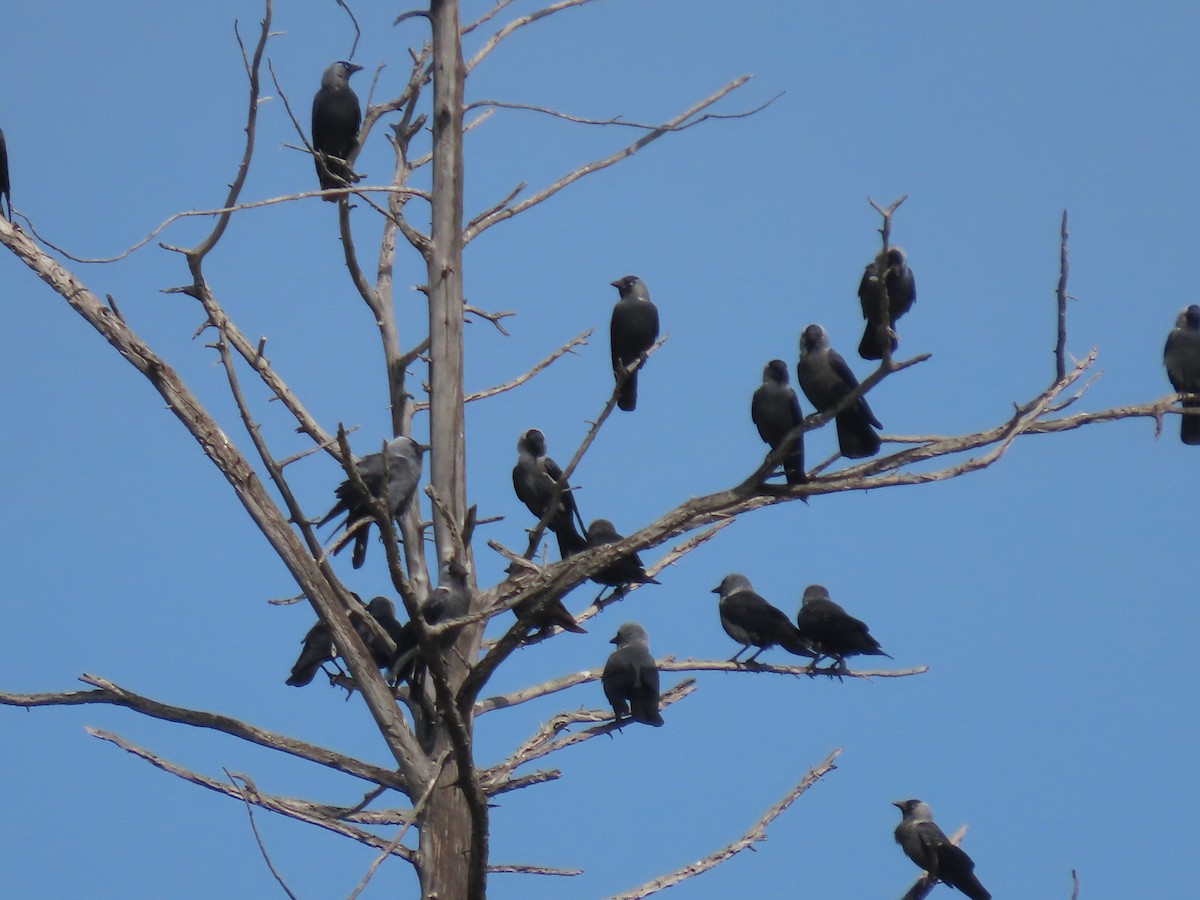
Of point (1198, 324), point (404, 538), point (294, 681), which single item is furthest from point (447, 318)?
point (1198, 324)

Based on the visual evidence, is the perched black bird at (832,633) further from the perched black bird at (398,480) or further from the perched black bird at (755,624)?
the perched black bird at (398,480)

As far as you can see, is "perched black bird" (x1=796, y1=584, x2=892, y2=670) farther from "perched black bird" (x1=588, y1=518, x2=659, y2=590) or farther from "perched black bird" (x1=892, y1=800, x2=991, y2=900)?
"perched black bird" (x1=588, y1=518, x2=659, y2=590)

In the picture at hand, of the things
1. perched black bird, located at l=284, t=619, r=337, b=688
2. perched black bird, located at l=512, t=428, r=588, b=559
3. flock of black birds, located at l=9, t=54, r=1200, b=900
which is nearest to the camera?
flock of black birds, located at l=9, t=54, r=1200, b=900

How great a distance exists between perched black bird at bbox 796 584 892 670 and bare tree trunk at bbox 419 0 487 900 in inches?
96.2

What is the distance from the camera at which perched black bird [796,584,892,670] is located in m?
7.54

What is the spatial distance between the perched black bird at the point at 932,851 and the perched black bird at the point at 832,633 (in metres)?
0.87

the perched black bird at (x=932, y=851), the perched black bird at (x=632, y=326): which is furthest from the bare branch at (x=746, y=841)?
the perched black bird at (x=632, y=326)

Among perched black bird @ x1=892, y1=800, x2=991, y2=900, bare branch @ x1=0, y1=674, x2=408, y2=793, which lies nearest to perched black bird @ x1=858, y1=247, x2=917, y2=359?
perched black bird @ x1=892, y1=800, x2=991, y2=900

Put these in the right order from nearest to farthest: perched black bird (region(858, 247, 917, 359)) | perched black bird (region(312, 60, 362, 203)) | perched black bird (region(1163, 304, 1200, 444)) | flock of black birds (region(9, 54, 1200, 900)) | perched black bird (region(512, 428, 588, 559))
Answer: flock of black birds (region(9, 54, 1200, 900)), perched black bird (region(858, 247, 917, 359)), perched black bird (region(512, 428, 588, 559)), perched black bird (region(312, 60, 362, 203)), perched black bird (region(1163, 304, 1200, 444))

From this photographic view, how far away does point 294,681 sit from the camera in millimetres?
8453

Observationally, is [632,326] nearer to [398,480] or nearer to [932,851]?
[398,480]

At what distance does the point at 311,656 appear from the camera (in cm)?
834

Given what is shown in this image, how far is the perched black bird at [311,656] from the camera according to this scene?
834 cm

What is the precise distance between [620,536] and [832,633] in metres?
1.34
